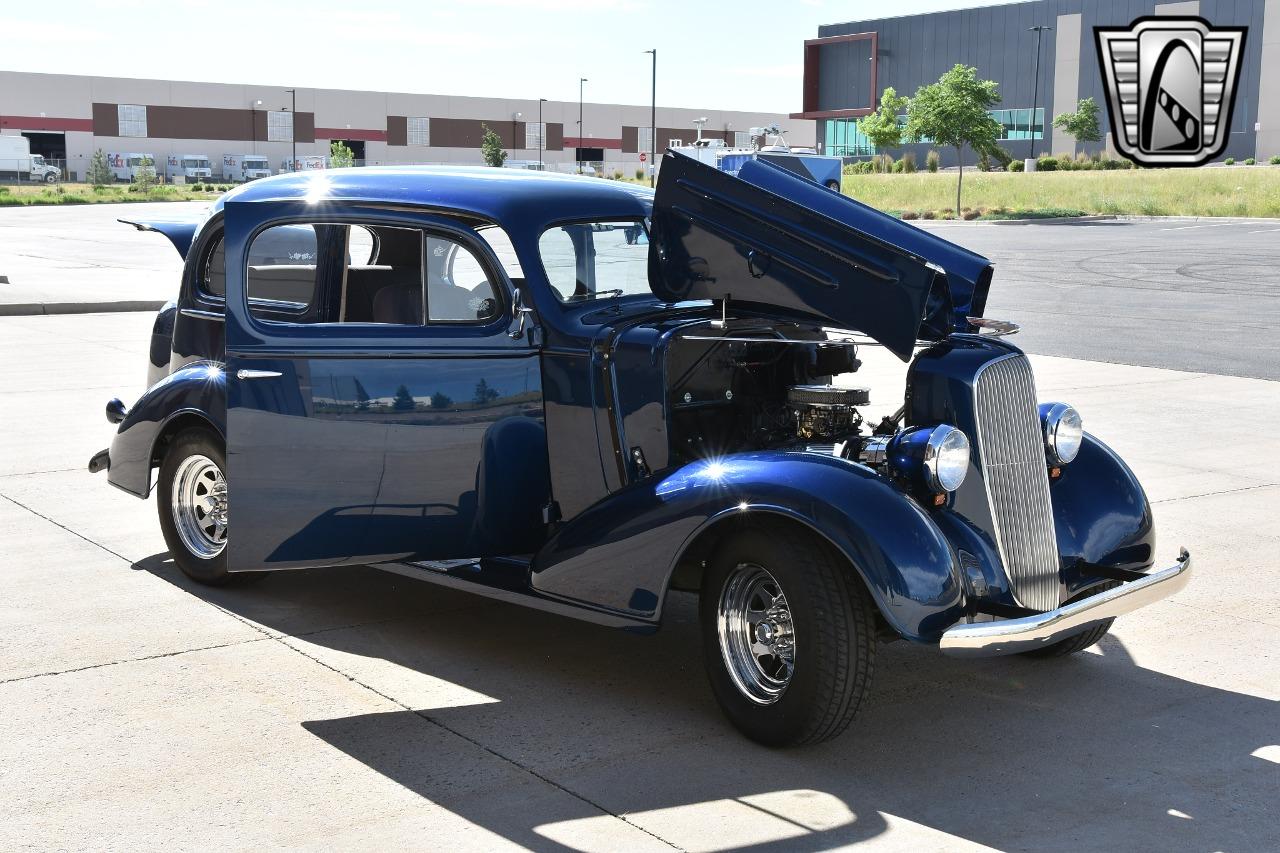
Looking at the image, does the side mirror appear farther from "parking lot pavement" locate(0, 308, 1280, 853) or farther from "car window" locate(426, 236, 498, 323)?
"parking lot pavement" locate(0, 308, 1280, 853)

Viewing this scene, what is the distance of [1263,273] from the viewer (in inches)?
965

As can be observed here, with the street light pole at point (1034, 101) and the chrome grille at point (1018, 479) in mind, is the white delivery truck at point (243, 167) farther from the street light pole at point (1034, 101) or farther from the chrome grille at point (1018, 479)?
the chrome grille at point (1018, 479)

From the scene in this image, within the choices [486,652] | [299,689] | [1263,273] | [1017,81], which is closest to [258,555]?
[299,689]

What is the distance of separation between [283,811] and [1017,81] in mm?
88348

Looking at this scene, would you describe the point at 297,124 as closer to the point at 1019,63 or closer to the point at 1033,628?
the point at 1019,63

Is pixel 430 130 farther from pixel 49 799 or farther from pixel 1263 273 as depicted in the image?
pixel 49 799

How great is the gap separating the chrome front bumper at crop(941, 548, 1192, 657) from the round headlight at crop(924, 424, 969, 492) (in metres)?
0.49

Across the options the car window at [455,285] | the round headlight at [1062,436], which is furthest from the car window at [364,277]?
the round headlight at [1062,436]

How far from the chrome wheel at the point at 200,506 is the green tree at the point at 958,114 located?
181 ft

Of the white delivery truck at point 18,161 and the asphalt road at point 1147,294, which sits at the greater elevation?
the white delivery truck at point 18,161

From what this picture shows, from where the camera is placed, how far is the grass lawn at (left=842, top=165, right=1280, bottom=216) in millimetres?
46438

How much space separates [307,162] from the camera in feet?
282

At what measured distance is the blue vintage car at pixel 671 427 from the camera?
4492mm

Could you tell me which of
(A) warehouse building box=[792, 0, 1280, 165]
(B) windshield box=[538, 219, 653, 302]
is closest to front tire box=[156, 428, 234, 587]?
(B) windshield box=[538, 219, 653, 302]
